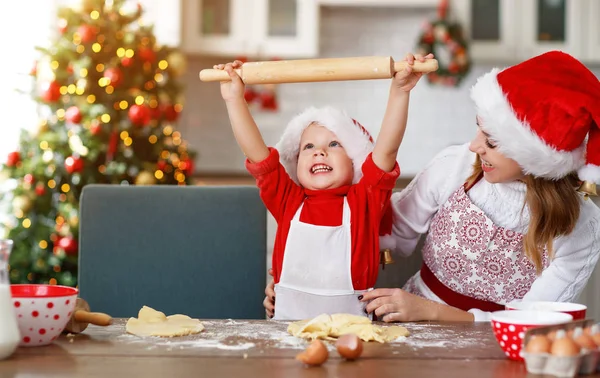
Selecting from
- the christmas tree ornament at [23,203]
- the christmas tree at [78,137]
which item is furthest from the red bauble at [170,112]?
the christmas tree ornament at [23,203]

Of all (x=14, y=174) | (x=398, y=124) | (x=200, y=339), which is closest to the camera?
(x=200, y=339)

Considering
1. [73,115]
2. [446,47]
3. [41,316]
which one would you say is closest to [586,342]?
[41,316]

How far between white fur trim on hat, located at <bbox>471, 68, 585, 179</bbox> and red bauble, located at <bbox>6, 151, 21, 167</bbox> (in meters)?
2.26

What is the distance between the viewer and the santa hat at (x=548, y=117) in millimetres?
1516

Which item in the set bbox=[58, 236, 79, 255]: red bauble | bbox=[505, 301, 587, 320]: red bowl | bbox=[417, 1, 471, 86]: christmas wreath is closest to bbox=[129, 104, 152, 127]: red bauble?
bbox=[58, 236, 79, 255]: red bauble

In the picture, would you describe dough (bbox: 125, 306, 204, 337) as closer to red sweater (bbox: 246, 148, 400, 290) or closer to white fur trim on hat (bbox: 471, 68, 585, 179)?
red sweater (bbox: 246, 148, 400, 290)

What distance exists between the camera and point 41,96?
324 centimetres

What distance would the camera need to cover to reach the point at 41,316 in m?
1.21

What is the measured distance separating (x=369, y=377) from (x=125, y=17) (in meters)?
2.71

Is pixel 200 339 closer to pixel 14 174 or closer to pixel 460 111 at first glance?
pixel 14 174

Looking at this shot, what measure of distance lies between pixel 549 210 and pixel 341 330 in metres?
0.63

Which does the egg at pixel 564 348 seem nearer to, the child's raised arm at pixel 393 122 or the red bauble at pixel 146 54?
the child's raised arm at pixel 393 122

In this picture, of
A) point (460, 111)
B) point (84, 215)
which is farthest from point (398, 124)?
point (460, 111)

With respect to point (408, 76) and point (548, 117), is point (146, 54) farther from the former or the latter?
point (548, 117)
